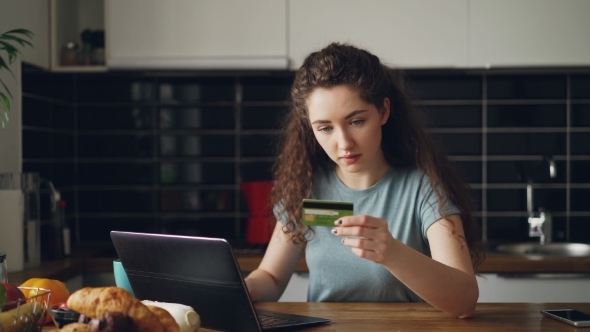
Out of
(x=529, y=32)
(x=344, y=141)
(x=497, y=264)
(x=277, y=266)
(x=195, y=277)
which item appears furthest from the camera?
(x=529, y=32)

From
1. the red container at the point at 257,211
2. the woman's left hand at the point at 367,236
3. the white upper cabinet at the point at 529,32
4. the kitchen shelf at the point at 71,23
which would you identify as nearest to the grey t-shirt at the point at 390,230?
the woman's left hand at the point at 367,236

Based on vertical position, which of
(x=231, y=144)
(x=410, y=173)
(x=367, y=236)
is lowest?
(x=367, y=236)

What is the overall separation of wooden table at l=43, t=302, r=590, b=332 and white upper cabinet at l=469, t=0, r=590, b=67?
1.37 metres

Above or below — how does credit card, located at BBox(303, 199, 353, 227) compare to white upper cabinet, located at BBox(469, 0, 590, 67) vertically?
below

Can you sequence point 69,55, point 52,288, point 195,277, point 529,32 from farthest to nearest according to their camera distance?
point 69,55 < point 529,32 < point 52,288 < point 195,277

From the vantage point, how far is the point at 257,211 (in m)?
2.87

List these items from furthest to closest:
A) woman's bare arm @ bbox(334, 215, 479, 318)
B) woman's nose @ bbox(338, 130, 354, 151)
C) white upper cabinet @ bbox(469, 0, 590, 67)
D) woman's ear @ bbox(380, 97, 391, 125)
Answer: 1. white upper cabinet @ bbox(469, 0, 590, 67)
2. woman's ear @ bbox(380, 97, 391, 125)
3. woman's nose @ bbox(338, 130, 354, 151)
4. woman's bare arm @ bbox(334, 215, 479, 318)

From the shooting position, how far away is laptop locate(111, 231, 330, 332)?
1193 mm

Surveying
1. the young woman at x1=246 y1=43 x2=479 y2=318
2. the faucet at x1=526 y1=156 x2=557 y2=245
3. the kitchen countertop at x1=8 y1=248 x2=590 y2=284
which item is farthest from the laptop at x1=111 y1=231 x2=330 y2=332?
the faucet at x1=526 y1=156 x2=557 y2=245

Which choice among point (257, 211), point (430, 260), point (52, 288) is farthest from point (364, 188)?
point (257, 211)

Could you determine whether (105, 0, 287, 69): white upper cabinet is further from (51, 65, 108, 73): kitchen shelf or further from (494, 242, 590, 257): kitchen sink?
(494, 242, 590, 257): kitchen sink

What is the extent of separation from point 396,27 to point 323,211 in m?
1.63

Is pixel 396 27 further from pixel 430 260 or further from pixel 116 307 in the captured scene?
pixel 116 307

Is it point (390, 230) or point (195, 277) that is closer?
point (195, 277)
